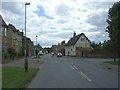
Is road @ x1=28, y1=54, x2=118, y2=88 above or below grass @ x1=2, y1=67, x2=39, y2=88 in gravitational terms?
below

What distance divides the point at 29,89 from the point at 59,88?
1.45m

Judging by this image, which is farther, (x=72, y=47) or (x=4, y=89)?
(x=72, y=47)

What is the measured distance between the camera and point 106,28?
108 ft

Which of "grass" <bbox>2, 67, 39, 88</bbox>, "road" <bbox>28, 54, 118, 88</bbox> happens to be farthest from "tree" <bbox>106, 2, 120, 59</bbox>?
"grass" <bbox>2, 67, 39, 88</bbox>

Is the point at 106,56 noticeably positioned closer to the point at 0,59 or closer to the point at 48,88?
the point at 0,59

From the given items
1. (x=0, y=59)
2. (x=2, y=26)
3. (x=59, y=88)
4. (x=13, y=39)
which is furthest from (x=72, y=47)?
(x=59, y=88)

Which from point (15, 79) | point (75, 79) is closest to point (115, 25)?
point (75, 79)

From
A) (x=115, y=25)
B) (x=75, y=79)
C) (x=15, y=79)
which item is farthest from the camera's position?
(x=115, y=25)

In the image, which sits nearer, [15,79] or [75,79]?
[15,79]

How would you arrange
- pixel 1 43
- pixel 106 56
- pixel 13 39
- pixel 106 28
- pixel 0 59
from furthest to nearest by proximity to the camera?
1. pixel 106 56
2. pixel 13 39
3. pixel 1 43
4. pixel 0 59
5. pixel 106 28

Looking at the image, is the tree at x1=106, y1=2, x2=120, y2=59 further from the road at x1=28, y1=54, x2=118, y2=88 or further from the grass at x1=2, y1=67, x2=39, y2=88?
the grass at x1=2, y1=67, x2=39, y2=88

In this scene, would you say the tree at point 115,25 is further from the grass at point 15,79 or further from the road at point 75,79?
the grass at point 15,79

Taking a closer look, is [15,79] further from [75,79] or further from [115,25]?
[115,25]

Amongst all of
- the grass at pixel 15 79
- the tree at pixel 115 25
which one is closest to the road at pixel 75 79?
the grass at pixel 15 79
